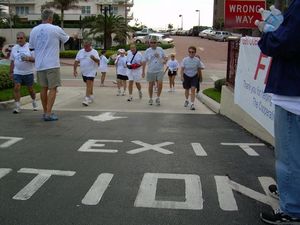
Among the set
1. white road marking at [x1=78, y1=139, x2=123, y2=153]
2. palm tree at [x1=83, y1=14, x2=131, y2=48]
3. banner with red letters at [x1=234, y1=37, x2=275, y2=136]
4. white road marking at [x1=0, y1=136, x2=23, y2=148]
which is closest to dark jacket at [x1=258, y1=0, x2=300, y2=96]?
banner with red letters at [x1=234, y1=37, x2=275, y2=136]

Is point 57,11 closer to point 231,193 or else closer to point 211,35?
point 211,35

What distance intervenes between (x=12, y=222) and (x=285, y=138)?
89.4 inches

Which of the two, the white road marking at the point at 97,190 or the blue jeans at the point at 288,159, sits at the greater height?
the blue jeans at the point at 288,159

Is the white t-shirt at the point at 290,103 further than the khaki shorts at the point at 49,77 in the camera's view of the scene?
No

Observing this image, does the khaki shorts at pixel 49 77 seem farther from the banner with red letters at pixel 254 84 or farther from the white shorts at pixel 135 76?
the white shorts at pixel 135 76

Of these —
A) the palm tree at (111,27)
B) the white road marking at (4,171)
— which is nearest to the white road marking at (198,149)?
the white road marking at (4,171)

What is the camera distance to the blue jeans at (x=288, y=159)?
12.5 ft

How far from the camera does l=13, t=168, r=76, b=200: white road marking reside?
473cm

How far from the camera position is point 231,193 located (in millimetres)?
4879

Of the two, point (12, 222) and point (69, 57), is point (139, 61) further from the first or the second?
point (69, 57)

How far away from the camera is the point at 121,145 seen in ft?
23.4

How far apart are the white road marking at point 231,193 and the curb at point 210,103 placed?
6059 mm

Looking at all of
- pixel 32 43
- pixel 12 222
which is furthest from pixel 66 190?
pixel 32 43

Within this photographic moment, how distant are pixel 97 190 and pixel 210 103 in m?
8.07
